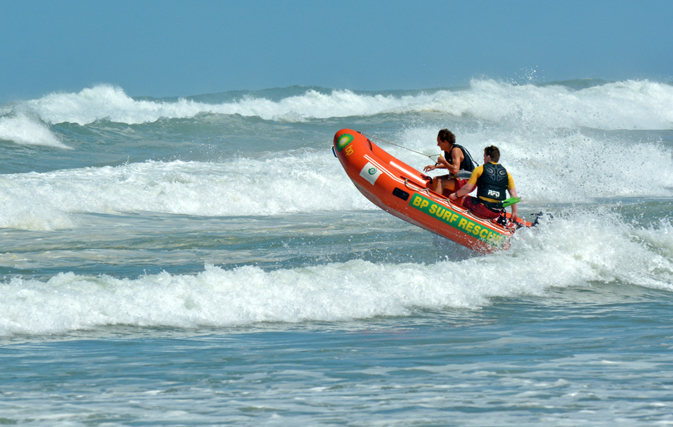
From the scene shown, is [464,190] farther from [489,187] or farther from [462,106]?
[462,106]

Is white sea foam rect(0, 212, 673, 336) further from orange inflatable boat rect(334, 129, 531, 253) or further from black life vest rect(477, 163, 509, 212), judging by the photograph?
black life vest rect(477, 163, 509, 212)

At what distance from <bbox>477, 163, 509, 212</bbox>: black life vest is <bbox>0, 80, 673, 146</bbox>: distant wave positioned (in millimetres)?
18729

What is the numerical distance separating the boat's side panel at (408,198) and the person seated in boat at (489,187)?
0.19 metres

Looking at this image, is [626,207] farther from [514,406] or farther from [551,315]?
[514,406]

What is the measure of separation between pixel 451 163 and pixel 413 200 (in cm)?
68

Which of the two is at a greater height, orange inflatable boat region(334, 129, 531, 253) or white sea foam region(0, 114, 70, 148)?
white sea foam region(0, 114, 70, 148)

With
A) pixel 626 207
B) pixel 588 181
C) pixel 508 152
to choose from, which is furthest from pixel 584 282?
pixel 508 152

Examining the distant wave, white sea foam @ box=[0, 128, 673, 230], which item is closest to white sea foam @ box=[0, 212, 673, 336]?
white sea foam @ box=[0, 128, 673, 230]

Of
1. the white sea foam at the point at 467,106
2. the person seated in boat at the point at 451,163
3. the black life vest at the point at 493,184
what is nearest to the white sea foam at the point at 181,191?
the person seated in boat at the point at 451,163

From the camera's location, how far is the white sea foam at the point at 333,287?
491 centimetres

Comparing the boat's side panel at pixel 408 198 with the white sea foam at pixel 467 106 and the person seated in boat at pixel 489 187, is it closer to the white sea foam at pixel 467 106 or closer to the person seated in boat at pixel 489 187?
the person seated in boat at pixel 489 187

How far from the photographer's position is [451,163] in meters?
8.05

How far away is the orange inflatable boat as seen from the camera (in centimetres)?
775

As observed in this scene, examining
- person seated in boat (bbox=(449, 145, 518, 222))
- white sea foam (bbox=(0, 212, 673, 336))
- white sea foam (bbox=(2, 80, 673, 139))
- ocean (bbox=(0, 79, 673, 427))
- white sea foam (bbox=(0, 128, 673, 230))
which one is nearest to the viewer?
ocean (bbox=(0, 79, 673, 427))
